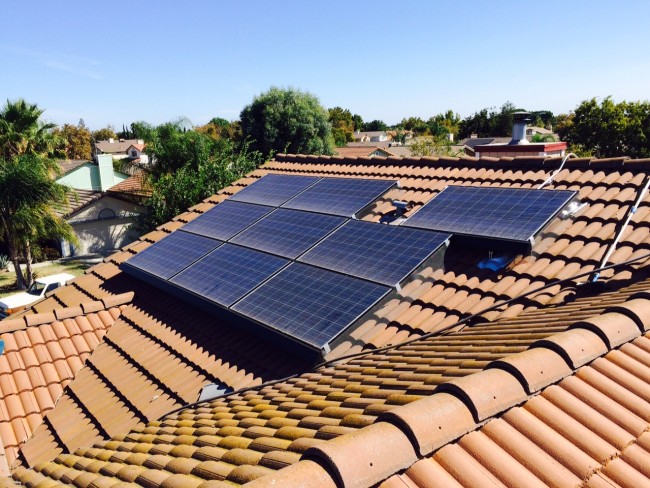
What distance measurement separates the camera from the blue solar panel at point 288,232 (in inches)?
337

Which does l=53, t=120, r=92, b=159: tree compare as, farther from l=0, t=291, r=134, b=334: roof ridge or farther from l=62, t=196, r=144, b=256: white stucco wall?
l=0, t=291, r=134, b=334: roof ridge

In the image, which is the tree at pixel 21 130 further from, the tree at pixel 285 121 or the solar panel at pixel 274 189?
the solar panel at pixel 274 189

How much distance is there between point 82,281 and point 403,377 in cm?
925

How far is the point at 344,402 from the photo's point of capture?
427cm

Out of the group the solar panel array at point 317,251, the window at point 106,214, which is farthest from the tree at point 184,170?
the solar panel array at point 317,251

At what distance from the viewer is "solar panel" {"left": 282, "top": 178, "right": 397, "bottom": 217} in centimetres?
941

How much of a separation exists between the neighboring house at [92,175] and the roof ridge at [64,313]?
39806 mm

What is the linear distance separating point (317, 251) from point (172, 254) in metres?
3.45

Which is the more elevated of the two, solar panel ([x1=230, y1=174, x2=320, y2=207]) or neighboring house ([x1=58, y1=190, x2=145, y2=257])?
solar panel ([x1=230, y1=174, x2=320, y2=207])

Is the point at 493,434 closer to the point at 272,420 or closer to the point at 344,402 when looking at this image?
the point at 344,402

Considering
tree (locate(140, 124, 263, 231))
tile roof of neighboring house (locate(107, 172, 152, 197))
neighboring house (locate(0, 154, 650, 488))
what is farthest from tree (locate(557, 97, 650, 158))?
neighboring house (locate(0, 154, 650, 488))

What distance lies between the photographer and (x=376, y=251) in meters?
7.48

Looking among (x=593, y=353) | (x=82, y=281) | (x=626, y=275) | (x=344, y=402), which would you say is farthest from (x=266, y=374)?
(x=82, y=281)

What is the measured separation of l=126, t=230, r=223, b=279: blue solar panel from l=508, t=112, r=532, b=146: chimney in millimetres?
10565
